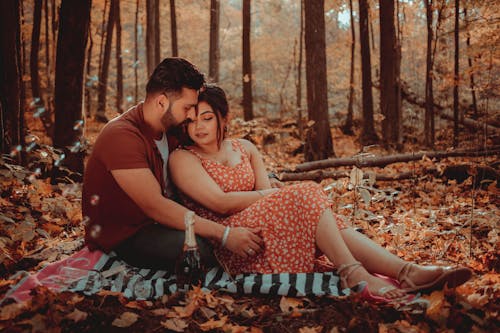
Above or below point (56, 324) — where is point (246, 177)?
above

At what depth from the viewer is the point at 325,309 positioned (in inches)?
94.5

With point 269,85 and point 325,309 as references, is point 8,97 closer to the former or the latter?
point 325,309

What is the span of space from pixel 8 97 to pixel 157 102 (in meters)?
2.89

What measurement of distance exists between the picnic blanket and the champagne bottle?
0.19 ft

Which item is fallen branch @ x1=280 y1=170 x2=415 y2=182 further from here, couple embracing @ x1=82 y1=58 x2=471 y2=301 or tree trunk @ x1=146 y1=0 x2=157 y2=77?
tree trunk @ x1=146 y1=0 x2=157 y2=77

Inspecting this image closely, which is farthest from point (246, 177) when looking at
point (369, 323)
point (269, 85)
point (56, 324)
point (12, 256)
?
point (269, 85)

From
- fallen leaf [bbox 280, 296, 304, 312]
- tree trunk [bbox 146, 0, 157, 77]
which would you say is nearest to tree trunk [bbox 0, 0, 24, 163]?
fallen leaf [bbox 280, 296, 304, 312]

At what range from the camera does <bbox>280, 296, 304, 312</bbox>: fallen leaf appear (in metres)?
2.44

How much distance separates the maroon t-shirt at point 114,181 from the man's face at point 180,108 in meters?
0.18

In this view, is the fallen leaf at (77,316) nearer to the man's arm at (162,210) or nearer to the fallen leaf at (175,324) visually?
the fallen leaf at (175,324)

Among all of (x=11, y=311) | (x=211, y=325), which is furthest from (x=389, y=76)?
(x=11, y=311)

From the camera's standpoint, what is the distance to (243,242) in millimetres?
2660

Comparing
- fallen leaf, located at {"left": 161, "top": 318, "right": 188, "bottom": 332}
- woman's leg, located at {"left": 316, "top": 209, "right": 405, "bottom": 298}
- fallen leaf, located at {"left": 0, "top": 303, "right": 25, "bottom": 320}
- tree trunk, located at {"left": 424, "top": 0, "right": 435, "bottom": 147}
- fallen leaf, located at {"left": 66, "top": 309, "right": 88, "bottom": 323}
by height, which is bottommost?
fallen leaf, located at {"left": 161, "top": 318, "right": 188, "bottom": 332}

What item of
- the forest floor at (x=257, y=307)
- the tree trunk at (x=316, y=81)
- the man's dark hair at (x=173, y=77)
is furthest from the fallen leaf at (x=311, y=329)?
the tree trunk at (x=316, y=81)
